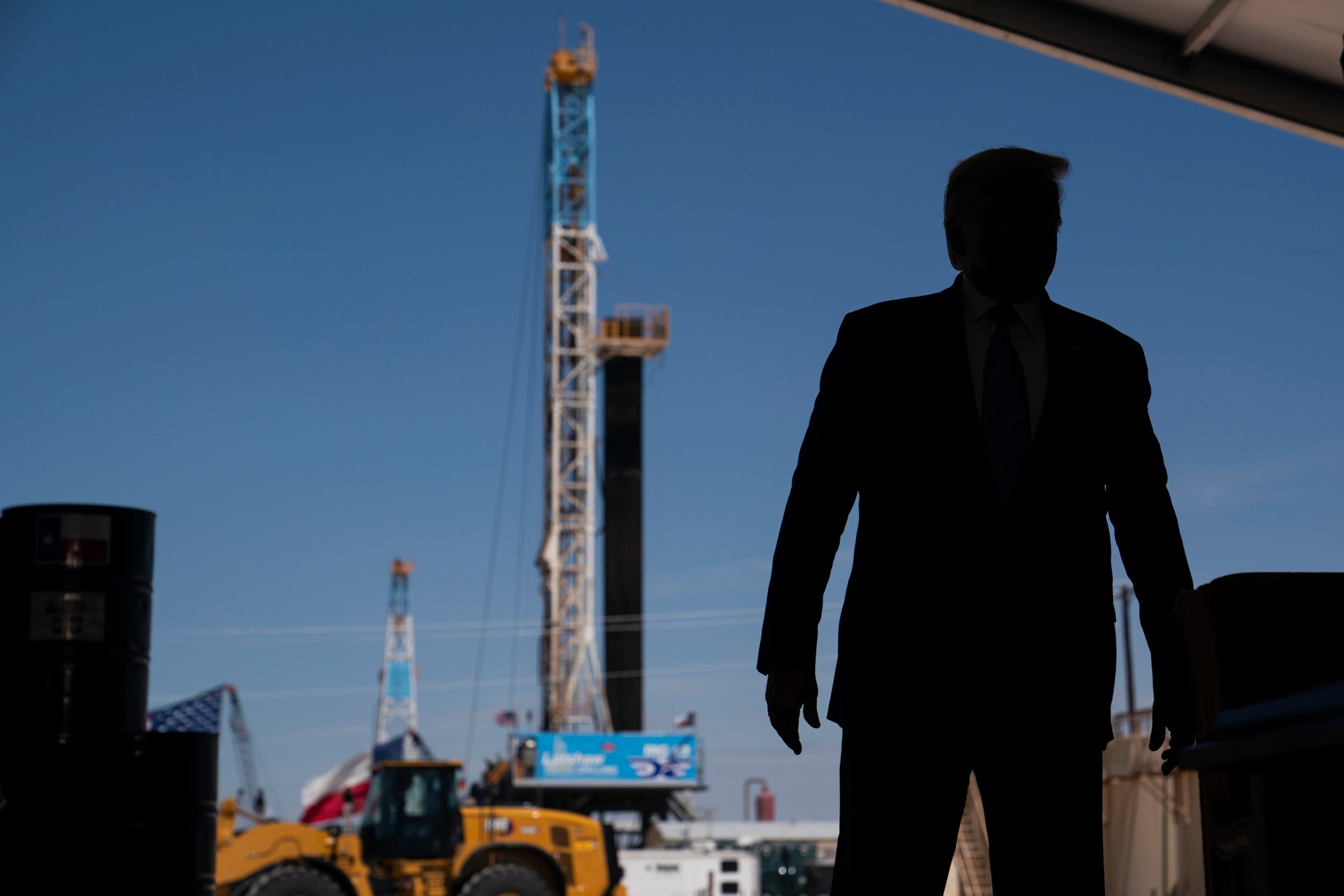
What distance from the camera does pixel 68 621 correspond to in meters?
4.45

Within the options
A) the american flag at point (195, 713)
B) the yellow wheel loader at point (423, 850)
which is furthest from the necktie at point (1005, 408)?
the american flag at point (195, 713)

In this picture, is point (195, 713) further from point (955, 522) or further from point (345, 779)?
point (955, 522)

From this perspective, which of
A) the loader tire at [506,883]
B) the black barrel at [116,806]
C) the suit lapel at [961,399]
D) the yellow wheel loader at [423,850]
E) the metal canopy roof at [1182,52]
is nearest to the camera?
the suit lapel at [961,399]

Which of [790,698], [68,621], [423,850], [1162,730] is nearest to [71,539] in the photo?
[68,621]

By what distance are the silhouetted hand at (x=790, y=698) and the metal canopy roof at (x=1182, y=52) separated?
358cm

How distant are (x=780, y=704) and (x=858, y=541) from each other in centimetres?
29

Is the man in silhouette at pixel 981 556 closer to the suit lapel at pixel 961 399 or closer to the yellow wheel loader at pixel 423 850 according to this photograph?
the suit lapel at pixel 961 399

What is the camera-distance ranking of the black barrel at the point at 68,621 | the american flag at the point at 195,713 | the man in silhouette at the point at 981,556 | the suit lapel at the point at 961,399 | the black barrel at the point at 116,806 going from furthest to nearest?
1. the american flag at the point at 195,713
2. the black barrel at the point at 68,621
3. the black barrel at the point at 116,806
4. the suit lapel at the point at 961,399
5. the man in silhouette at the point at 981,556

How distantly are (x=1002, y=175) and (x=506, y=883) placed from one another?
1377 centimetres

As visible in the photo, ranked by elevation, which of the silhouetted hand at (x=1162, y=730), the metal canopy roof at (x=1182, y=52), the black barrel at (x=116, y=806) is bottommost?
the black barrel at (x=116, y=806)

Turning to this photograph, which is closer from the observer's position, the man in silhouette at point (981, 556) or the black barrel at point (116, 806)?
the man in silhouette at point (981, 556)

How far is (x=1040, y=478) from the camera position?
7.11 ft

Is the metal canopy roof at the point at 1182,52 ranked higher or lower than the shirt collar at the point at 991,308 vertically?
higher

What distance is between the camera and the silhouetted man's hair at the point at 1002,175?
7.22 ft
